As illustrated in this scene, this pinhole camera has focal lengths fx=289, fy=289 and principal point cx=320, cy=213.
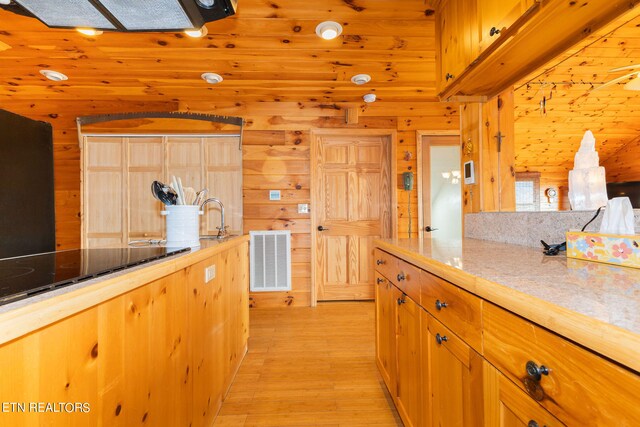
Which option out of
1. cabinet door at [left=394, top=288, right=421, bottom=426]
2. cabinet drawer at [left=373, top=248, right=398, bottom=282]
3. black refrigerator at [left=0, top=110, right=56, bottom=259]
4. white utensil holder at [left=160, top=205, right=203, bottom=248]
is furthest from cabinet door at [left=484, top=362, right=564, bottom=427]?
black refrigerator at [left=0, top=110, right=56, bottom=259]

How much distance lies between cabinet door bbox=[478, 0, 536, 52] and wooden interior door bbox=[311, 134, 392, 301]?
230 cm

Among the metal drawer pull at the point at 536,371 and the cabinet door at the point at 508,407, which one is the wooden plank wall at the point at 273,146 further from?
the metal drawer pull at the point at 536,371

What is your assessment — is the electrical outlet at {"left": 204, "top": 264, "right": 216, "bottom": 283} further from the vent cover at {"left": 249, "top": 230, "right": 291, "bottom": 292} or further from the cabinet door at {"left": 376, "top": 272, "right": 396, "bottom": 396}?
the vent cover at {"left": 249, "top": 230, "right": 291, "bottom": 292}

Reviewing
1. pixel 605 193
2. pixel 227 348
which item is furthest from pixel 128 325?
pixel 605 193

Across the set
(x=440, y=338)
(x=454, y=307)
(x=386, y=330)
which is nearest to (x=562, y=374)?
(x=454, y=307)

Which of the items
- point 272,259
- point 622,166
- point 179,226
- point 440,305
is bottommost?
point 272,259

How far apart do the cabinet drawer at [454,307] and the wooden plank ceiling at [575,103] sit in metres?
1.74

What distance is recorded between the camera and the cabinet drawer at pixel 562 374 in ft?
1.27

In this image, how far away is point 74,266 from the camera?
2.80ft

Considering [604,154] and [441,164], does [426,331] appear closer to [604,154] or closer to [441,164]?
[604,154]

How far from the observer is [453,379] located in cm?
87

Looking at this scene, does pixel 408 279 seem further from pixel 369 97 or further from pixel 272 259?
pixel 369 97

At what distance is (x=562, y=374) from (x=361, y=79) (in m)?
2.88

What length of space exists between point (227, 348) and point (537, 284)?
1.67m
